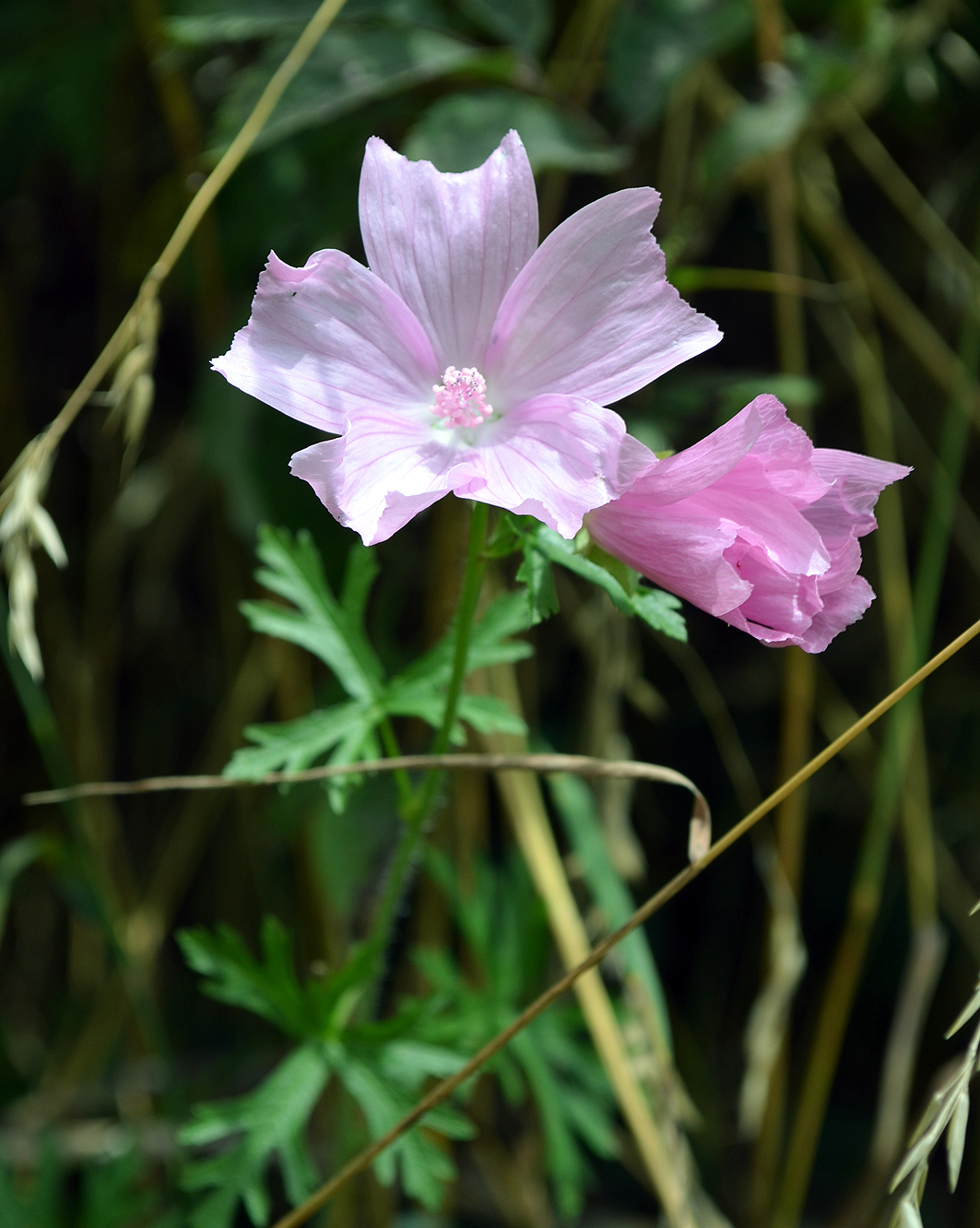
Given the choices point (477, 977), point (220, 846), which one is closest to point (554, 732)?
point (477, 977)

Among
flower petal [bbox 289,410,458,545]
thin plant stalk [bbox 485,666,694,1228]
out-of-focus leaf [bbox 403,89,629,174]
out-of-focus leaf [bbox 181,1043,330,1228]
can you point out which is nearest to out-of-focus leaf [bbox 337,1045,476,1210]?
out-of-focus leaf [bbox 181,1043,330,1228]

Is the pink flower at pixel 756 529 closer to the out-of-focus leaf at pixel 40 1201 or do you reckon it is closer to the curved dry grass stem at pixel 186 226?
the curved dry grass stem at pixel 186 226

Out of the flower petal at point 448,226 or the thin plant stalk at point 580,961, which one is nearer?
the flower petal at point 448,226

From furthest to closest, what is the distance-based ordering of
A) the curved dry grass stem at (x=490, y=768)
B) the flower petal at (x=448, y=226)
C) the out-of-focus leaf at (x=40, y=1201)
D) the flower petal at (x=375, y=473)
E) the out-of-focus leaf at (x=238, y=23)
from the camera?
1. the out-of-focus leaf at (x=238, y=23)
2. the out-of-focus leaf at (x=40, y=1201)
3. the curved dry grass stem at (x=490, y=768)
4. the flower petal at (x=448, y=226)
5. the flower petal at (x=375, y=473)

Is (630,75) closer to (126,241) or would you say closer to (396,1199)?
(126,241)

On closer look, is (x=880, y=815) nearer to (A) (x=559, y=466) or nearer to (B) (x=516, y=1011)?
(B) (x=516, y=1011)

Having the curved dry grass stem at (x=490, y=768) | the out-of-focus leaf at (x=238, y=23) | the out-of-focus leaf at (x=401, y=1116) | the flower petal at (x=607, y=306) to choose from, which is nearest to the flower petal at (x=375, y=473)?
the flower petal at (x=607, y=306)
